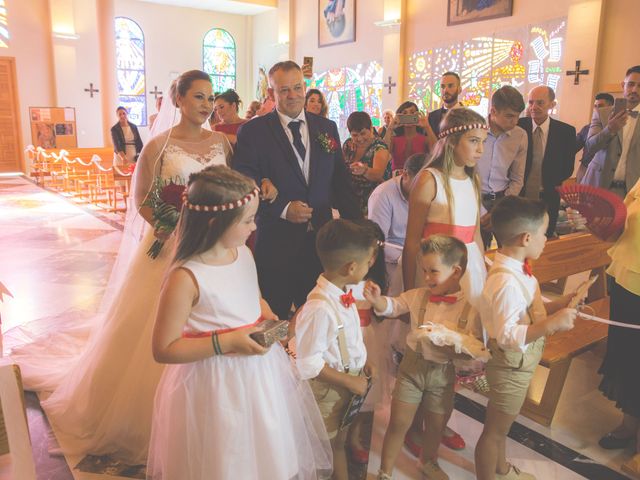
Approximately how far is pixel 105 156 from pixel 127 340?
38.2ft

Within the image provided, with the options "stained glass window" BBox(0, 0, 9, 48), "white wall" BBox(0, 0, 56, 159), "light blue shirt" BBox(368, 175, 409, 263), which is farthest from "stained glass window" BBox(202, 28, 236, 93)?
"light blue shirt" BBox(368, 175, 409, 263)

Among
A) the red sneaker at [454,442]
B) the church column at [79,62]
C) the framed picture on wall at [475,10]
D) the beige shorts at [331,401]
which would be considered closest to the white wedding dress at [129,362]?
the beige shorts at [331,401]

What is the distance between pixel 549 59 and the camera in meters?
10.0

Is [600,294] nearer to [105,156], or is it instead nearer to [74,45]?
[105,156]

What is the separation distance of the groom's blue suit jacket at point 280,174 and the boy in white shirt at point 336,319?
32.9 inches

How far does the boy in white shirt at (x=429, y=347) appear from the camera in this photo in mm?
2260

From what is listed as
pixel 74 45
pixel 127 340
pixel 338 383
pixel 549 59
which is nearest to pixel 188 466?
pixel 338 383

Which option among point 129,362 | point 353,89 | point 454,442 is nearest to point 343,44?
point 353,89

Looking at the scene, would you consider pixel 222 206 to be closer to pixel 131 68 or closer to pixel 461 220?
pixel 461 220

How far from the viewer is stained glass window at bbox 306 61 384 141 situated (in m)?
14.6

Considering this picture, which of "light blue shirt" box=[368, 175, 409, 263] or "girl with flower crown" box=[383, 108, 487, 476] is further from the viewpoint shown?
"light blue shirt" box=[368, 175, 409, 263]

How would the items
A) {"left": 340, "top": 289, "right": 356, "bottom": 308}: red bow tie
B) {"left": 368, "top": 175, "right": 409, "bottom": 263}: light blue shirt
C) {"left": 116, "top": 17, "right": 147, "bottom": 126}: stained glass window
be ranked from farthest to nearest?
{"left": 116, "top": 17, "right": 147, "bottom": 126}: stained glass window, {"left": 368, "top": 175, "right": 409, "bottom": 263}: light blue shirt, {"left": 340, "top": 289, "right": 356, "bottom": 308}: red bow tie

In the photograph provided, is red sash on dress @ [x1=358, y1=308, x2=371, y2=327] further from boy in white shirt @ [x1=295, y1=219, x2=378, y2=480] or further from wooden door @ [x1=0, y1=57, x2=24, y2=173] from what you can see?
wooden door @ [x1=0, y1=57, x2=24, y2=173]

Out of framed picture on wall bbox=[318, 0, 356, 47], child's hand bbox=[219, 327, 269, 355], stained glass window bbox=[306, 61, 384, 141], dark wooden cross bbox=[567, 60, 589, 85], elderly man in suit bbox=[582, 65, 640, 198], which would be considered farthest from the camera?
framed picture on wall bbox=[318, 0, 356, 47]
